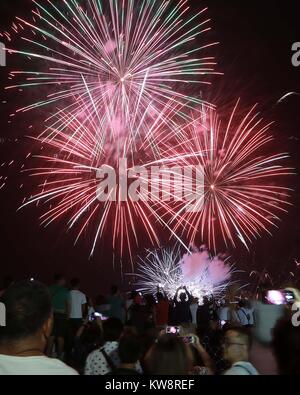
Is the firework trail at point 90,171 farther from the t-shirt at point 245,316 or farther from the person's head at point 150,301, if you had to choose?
the t-shirt at point 245,316

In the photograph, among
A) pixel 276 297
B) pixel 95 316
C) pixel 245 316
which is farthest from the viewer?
pixel 245 316

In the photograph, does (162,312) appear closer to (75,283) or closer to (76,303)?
(75,283)

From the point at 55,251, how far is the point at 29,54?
1039 centimetres

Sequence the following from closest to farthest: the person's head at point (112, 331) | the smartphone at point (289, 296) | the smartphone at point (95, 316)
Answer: the person's head at point (112, 331) → the smartphone at point (289, 296) → the smartphone at point (95, 316)

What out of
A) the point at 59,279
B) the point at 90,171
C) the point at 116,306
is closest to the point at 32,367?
the point at 59,279

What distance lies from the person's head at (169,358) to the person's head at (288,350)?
0.76 meters

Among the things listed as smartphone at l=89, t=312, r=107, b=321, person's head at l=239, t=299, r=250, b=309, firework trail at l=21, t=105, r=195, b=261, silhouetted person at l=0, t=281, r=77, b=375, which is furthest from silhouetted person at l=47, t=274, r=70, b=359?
firework trail at l=21, t=105, r=195, b=261

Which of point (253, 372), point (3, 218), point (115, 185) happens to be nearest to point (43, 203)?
point (3, 218)

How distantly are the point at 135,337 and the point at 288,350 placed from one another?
1.36 m

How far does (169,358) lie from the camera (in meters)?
4.31

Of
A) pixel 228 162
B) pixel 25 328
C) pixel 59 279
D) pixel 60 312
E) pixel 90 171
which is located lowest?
pixel 60 312

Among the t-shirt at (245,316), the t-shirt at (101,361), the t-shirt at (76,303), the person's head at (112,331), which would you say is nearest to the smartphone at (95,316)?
the t-shirt at (76,303)

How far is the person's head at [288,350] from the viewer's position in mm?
3586

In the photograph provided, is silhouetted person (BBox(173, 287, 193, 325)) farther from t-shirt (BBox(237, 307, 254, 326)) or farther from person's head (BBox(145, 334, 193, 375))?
person's head (BBox(145, 334, 193, 375))
